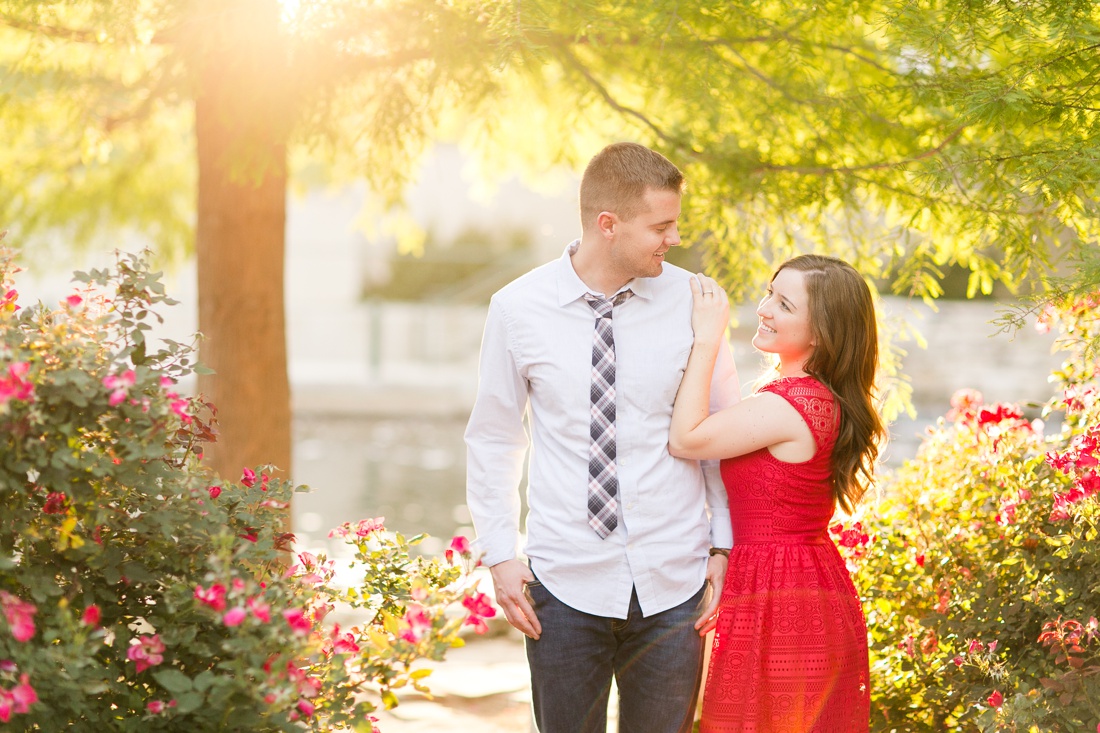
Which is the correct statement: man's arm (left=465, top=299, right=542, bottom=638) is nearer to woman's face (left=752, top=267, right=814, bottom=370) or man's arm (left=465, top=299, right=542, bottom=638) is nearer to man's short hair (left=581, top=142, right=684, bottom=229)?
man's short hair (left=581, top=142, right=684, bottom=229)

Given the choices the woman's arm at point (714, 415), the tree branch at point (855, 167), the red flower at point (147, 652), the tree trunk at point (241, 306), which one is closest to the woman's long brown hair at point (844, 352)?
the woman's arm at point (714, 415)

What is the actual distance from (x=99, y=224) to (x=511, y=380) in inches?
233

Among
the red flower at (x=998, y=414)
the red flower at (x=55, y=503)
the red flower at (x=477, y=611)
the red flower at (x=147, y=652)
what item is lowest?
the red flower at (x=147, y=652)

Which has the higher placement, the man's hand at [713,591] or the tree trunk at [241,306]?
the tree trunk at [241,306]

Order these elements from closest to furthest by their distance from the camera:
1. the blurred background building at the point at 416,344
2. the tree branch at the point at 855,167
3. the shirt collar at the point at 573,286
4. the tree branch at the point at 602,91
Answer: the shirt collar at the point at 573,286 → the tree branch at the point at 855,167 → the tree branch at the point at 602,91 → the blurred background building at the point at 416,344

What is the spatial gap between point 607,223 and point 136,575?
52.2 inches

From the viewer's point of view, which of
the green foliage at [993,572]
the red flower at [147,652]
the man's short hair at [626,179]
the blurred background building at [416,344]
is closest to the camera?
the red flower at [147,652]

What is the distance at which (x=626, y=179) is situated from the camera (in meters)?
2.51

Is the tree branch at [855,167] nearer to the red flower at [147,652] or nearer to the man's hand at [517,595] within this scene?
the man's hand at [517,595]

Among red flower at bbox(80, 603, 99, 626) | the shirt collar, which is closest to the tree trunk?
the shirt collar

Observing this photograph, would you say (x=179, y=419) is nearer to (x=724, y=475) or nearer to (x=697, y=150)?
(x=724, y=475)

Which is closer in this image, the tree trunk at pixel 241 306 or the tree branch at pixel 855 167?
the tree branch at pixel 855 167

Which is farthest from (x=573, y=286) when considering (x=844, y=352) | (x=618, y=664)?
(x=618, y=664)

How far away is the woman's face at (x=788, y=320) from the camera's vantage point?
8.81 ft
